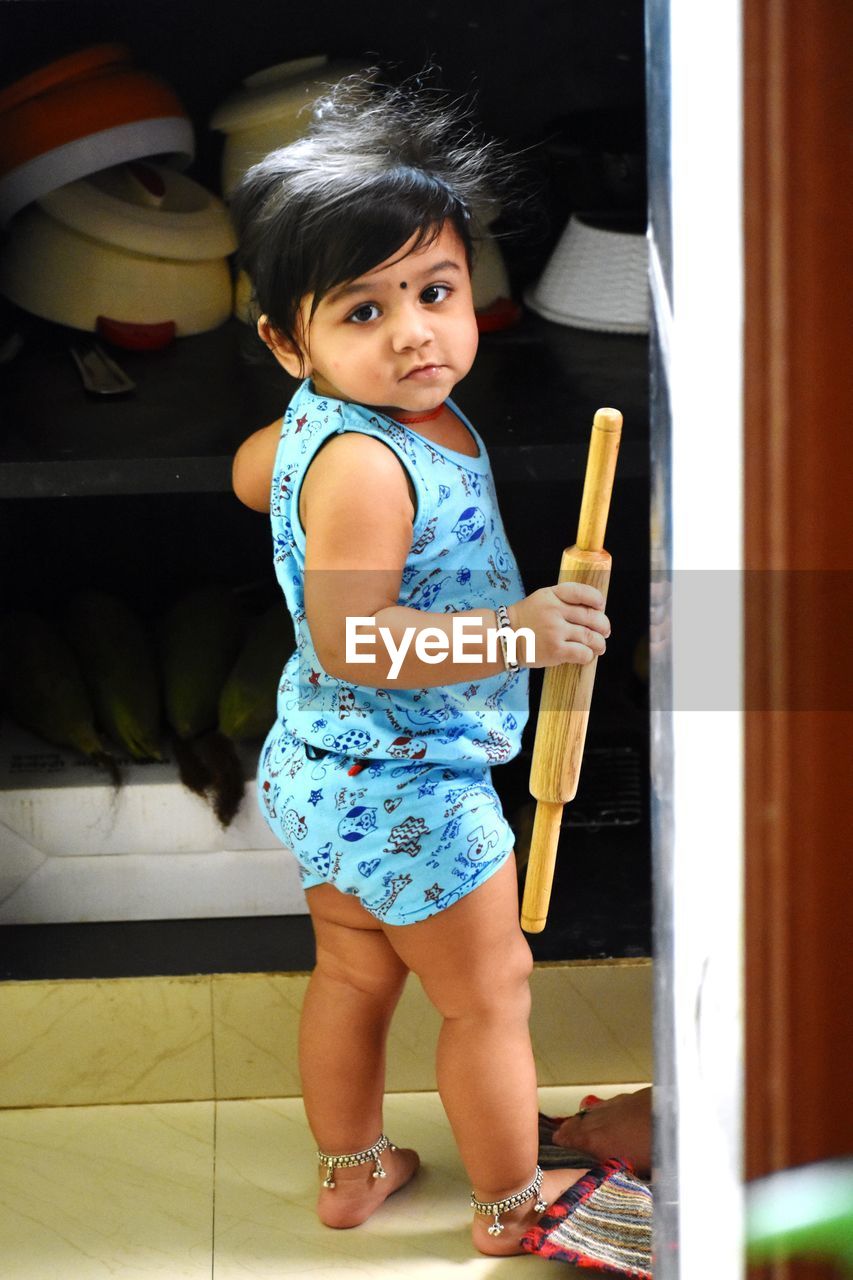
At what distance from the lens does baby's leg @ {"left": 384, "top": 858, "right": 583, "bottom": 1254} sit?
863 millimetres

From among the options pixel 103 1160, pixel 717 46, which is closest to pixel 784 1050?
pixel 717 46

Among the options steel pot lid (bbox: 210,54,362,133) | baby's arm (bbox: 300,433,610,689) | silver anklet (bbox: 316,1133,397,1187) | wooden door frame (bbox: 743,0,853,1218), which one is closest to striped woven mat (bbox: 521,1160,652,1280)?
silver anklet (bbox: 316,1133,397,1187)

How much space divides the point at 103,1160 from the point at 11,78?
743 millimetres

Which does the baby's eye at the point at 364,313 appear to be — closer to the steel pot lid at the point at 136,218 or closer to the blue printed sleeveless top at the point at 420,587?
the blue printed sleeveless top at the point at 420,587

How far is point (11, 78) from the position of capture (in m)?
1.02

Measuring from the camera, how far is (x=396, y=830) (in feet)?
2.77

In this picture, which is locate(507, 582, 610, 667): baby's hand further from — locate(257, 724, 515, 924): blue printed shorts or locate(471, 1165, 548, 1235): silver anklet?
locate(471, 1165, 548, 1235): silver anklet

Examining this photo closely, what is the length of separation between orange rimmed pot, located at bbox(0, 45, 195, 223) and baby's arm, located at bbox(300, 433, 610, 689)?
321 mm

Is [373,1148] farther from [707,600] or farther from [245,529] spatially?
[707,600]

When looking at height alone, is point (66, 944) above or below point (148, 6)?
below

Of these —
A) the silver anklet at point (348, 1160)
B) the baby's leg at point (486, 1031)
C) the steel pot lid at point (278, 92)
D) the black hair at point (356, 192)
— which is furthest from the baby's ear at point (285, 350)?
the silver anklet at point (348, 1160)

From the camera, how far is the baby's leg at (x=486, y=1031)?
34.0 inches

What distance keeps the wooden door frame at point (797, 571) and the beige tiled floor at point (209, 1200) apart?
643mm

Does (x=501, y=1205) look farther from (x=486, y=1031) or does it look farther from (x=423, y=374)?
(x=423, y=374)
